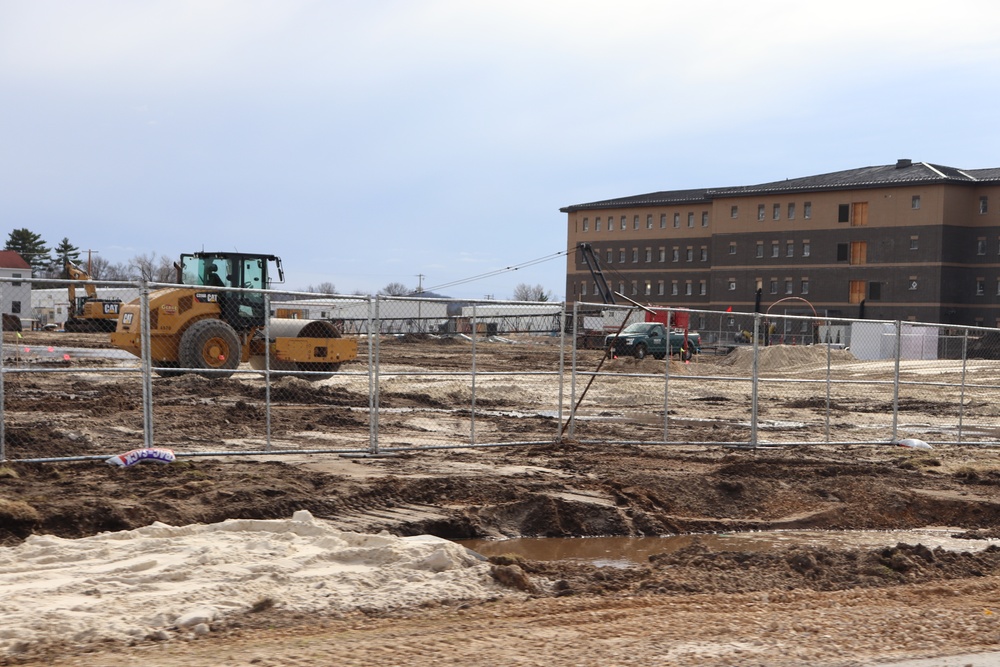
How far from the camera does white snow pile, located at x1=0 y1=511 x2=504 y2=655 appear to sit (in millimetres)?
5867

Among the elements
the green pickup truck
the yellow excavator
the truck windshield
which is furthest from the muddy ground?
the truck windshield

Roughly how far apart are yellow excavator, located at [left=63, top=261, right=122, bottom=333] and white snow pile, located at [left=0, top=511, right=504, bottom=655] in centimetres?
2872

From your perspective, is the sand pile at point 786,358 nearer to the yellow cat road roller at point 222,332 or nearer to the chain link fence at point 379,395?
the chain link fence at point 379,395

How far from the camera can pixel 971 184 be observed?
74.9 m

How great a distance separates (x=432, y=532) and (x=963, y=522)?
6232 millimetres

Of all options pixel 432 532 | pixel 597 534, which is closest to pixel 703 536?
pixel 597 534

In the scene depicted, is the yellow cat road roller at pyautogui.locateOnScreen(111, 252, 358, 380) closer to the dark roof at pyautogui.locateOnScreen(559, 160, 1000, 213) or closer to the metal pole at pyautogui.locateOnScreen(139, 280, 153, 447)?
the metal pole at pyautogui.locateOnScreen(139, 280, 153, 447)

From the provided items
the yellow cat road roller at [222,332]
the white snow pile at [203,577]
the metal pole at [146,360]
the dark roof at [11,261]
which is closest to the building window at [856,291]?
the yellow cat road roller at [222,332]

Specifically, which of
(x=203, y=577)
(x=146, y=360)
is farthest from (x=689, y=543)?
(x=146, y=360)

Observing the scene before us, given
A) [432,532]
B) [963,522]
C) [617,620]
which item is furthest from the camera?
[963,522]

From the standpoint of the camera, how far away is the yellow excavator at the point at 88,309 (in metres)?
39.4

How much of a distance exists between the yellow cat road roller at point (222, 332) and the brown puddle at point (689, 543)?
11751 millimetres

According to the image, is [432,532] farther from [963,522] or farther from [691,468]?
[963,522]

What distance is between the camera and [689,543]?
10.3m
